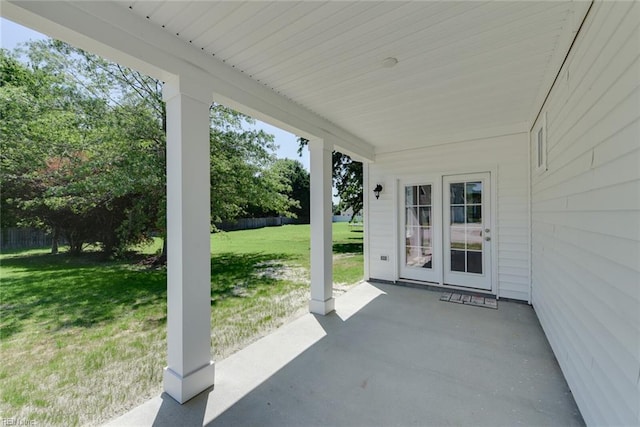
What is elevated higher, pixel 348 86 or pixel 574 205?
pixel 348 86

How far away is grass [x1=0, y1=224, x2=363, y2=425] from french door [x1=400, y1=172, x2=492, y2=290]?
4.77 ft

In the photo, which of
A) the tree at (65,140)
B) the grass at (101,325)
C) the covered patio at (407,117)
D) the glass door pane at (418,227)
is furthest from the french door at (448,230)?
the tree at (65,140)

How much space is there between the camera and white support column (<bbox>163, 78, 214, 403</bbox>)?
2027mm

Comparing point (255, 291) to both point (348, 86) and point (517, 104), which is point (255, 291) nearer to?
point (348, 86)

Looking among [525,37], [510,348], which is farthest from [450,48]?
[510,348]

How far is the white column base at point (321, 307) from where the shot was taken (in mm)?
3654

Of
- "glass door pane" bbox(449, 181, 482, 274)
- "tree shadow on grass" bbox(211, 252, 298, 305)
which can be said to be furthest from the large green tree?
"glass door pane" bbox(449, 181, 482, 274)

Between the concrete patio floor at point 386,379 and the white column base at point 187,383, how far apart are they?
50 millimetres

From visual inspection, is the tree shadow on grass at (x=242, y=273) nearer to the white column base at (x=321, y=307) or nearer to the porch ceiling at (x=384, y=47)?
the white column base at (x=321, y=307)

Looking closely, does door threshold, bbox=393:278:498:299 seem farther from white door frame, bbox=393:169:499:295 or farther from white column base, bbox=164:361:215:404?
white column base, bbox=164:361:215:404

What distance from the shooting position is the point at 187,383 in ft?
6.66

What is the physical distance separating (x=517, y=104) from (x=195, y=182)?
3.71 metres

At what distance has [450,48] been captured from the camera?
2.19 m

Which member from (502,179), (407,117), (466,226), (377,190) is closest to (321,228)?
(407,117)
